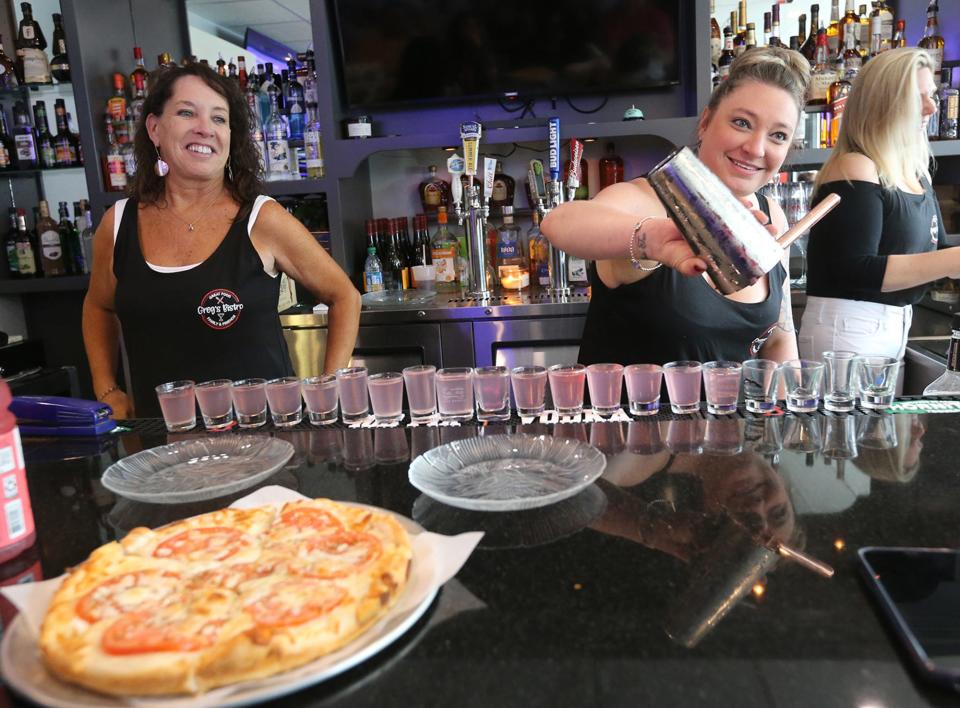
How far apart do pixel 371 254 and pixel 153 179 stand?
1.43m

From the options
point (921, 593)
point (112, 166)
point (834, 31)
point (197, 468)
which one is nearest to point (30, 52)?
point (112, 166)

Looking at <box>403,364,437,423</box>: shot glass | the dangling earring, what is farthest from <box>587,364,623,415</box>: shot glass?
the dangling earring

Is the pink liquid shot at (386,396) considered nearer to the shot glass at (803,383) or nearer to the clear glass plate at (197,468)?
the clear glass plate at (197,468)

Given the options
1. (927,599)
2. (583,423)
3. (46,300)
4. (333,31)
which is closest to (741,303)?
(583,423)

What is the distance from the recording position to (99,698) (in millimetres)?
596

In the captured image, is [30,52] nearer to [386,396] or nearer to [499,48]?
[499,48]

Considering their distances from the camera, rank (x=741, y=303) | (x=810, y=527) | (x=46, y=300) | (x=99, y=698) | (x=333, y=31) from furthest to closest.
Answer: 1. (x=46, y=300)
2. (x=333, y=31)
3. (x=741, y=303)
4. (x=810, y=527)
5. (x=99, y=698)

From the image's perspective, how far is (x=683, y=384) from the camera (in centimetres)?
128

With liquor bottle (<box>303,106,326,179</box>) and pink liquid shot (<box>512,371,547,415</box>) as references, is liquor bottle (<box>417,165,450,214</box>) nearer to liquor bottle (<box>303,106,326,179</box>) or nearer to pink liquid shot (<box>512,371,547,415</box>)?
liquor bottle (<box>303,106,326,179</box>)

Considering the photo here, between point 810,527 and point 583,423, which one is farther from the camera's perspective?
point 583,423

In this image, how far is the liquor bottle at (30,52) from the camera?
3.21 meters

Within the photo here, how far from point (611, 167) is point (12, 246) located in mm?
2619

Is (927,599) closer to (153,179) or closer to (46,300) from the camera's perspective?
(153,179)

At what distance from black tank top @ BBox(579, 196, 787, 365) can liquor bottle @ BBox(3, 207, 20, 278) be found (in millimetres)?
2800
